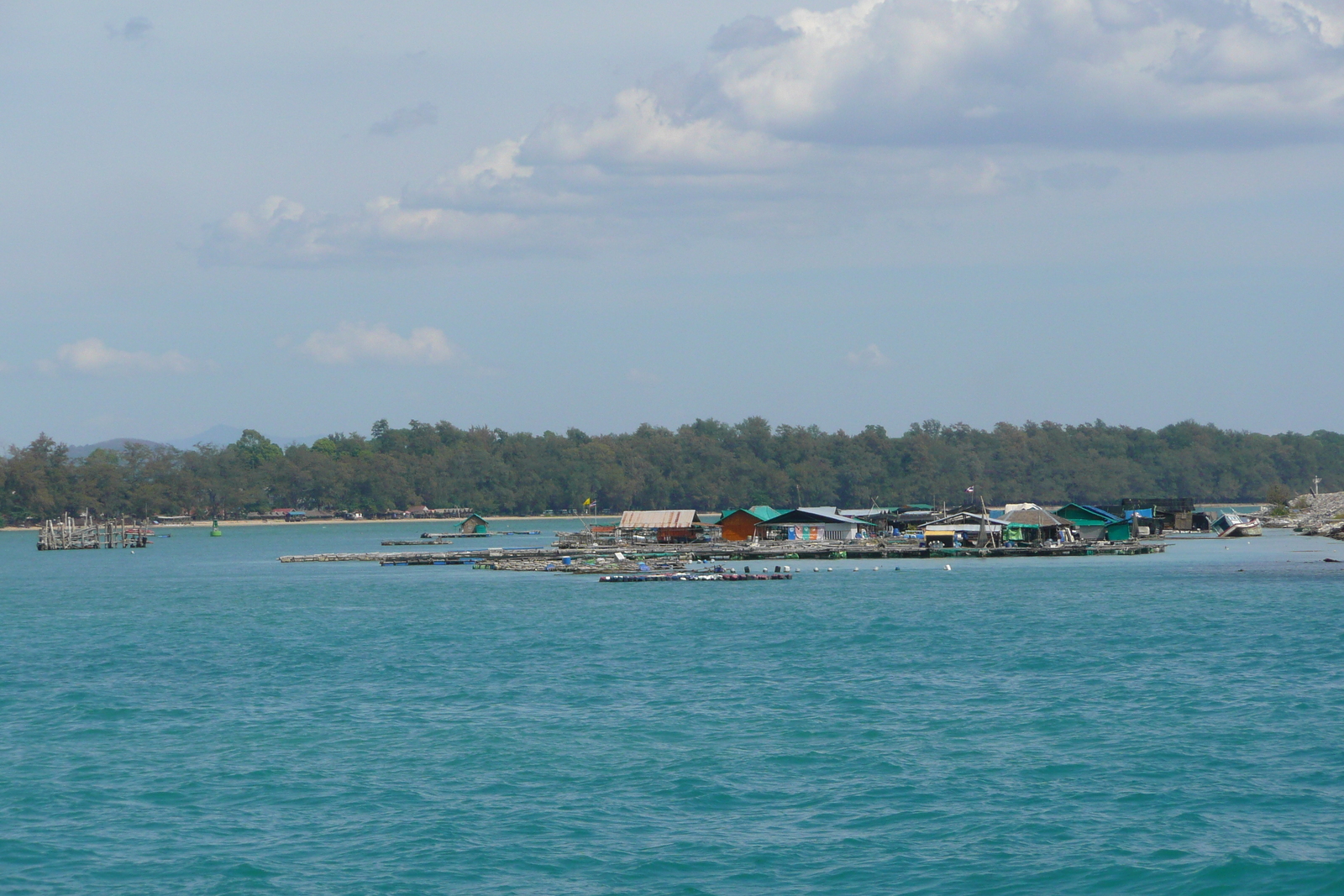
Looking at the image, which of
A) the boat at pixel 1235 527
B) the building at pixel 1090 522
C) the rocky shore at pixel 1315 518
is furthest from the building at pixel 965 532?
the boat at pixel 1235 527

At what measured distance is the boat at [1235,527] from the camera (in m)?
121

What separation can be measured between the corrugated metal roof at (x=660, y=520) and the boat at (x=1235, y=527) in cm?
4990

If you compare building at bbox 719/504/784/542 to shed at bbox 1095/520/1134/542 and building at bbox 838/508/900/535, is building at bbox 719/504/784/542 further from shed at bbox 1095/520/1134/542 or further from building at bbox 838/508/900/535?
shed at bbox 1095/520/1134/542

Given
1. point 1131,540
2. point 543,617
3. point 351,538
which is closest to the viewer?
point 543,617

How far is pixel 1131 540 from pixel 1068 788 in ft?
280

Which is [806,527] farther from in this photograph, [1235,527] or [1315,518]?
[1315,518]

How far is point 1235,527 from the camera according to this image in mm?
121438

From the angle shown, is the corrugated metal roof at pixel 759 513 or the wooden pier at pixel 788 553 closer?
the wooden pier at pixel 788 553

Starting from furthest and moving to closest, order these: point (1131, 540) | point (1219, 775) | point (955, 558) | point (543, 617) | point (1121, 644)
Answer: point (1131, 540) → point (955, 558) → point (543, 617) → point (1121, 644) → point (1219, 775)

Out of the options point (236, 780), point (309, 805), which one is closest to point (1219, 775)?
point (309, 805)

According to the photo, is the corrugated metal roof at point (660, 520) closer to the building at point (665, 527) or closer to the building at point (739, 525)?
the building at point (665, 527)

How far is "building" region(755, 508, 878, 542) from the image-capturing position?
102125mm

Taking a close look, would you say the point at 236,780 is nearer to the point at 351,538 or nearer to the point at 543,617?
the point at 543,617

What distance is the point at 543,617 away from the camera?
53.4m
